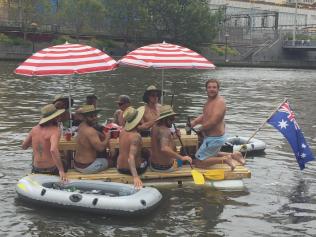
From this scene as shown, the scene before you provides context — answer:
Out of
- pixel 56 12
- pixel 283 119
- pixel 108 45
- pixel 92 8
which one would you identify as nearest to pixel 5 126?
pixel 283 119

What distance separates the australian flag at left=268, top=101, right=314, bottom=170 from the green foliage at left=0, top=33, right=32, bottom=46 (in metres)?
66.9

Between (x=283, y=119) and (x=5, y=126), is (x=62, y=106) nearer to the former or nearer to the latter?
(x=283, y=119)

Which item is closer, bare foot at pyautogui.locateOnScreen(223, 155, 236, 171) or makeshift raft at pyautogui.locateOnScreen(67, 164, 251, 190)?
makeshift raft at pyautogui.locateOnScreen(67, 164, 251, 190)

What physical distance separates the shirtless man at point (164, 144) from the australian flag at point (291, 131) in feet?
9.90

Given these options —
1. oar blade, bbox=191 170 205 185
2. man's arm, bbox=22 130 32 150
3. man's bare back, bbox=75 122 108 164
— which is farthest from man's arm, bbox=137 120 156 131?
man's arm, bbox=22 130 32 150

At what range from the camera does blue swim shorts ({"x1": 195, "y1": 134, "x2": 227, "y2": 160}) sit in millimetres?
11938

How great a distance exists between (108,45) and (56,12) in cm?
1832

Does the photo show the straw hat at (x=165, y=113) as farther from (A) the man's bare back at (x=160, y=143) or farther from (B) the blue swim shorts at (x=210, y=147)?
(B) the blue swim shorts at (x=210, y=147)

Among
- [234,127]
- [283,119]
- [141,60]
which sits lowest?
[234,127]

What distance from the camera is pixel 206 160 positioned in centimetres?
1217

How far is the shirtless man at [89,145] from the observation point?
1115 centimetres

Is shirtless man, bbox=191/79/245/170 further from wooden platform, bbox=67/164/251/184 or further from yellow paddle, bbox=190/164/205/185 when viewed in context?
yellow paddle, bbox=190/164/205/185

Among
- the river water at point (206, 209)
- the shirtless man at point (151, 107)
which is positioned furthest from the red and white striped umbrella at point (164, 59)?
the river water at point (206, 209)

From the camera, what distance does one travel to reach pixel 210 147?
12.0m
